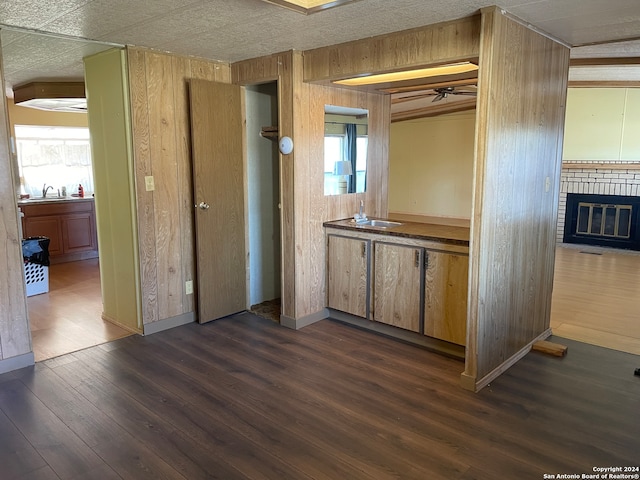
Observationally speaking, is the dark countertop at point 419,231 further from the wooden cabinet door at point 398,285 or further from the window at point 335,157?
the window at point 335,157

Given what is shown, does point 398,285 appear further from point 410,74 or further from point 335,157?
point 410,74

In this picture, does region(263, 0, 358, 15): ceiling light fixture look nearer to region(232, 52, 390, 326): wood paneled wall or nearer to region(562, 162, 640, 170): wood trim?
region(232, 52, 390, 326): wood paneled wall

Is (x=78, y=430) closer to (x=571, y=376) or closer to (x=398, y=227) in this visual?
(x=398, y=227)

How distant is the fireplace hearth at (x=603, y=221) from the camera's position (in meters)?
A: 7.54

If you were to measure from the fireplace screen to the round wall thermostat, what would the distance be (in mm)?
6378

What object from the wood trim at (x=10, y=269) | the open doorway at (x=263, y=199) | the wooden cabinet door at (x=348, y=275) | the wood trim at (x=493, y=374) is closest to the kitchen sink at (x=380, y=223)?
the wooden cabinet door at (x=348, y=275)

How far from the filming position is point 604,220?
786cm

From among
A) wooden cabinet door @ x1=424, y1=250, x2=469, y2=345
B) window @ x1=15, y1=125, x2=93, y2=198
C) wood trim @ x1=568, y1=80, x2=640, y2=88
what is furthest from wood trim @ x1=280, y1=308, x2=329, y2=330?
wood trim @ x1=568, y1=80, x2=640, y2=88

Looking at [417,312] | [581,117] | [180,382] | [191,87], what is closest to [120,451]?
[180,382]

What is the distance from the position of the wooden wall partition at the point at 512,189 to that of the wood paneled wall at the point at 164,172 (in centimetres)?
242

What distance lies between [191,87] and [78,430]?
2615 millimetres

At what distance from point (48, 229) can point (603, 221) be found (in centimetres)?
858

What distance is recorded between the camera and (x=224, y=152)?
13.5 ft

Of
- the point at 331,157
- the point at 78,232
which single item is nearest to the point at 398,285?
the point at 331,157
